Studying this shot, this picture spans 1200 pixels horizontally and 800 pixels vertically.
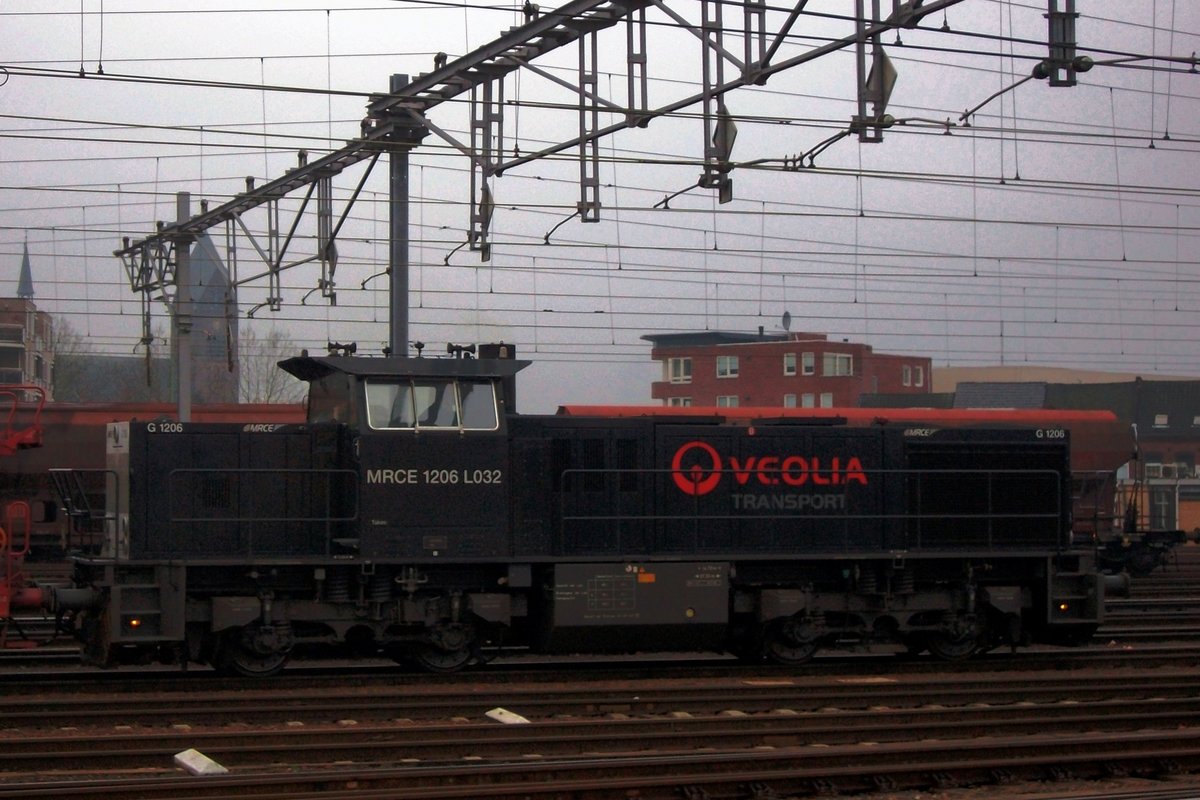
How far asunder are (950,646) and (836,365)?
3619 centimetres

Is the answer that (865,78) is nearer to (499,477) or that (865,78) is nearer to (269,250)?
(499,477)

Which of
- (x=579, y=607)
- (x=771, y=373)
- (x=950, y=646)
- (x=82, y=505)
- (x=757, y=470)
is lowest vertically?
(x=950, y=646)

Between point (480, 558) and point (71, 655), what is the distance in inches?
217

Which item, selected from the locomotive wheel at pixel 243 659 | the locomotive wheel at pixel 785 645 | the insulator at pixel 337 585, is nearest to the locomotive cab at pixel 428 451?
the insulator at pixel 337 585

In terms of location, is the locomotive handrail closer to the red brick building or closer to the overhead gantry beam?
the overhead gantry beam

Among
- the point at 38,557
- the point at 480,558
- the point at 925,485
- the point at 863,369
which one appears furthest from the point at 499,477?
the point at 863,369

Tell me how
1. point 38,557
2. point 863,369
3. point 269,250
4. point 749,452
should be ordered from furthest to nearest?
point 863,369 → point 38,557 → point 269,250 → point 749,452

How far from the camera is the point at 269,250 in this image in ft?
61.3

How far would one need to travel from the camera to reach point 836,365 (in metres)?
49.7

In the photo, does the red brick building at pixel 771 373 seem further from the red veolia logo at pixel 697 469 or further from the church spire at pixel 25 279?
the red veolia logo at pixel 697 469

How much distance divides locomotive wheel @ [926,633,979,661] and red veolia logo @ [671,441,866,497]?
205 centimetres

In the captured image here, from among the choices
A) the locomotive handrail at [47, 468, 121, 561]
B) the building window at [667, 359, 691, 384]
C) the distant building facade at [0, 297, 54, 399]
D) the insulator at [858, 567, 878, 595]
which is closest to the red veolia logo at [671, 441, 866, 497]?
the insulator at [858, 567, 878, 595]

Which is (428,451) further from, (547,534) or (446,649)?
(446,649)

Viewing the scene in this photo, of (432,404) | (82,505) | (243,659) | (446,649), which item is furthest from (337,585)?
(82,505)
